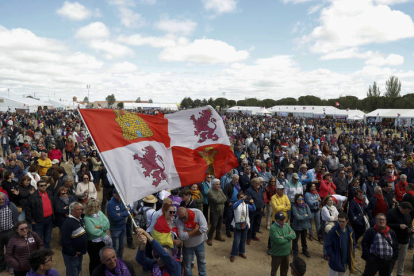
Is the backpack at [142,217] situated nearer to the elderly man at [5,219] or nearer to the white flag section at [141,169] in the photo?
the white flag section at [141,169]

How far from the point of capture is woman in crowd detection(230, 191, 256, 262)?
5.80 m

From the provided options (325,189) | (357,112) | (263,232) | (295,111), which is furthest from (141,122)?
(295,111)

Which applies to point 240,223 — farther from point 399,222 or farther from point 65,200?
point 65,200

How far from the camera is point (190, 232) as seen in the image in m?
4.52

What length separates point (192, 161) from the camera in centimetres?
495

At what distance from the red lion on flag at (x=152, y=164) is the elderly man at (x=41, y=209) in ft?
8.54

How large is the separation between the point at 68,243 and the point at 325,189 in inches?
251

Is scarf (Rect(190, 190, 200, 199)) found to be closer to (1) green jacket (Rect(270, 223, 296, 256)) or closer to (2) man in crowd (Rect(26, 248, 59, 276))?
(1) green jacket (Rect(270, 223, 296, 256))

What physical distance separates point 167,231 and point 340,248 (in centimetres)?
295

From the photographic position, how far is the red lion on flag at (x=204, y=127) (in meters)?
5.28

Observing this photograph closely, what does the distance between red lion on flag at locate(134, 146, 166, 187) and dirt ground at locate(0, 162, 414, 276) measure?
7.92ft

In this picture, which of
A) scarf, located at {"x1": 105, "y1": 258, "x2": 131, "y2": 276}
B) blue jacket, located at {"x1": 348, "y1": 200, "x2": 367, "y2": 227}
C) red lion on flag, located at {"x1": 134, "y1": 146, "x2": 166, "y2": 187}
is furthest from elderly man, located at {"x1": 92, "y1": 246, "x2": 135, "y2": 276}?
blue jacket, located at {"x1": 348, "y1": 200, "x2": 367, "y2": 227}

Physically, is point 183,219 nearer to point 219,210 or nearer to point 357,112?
point 219,210

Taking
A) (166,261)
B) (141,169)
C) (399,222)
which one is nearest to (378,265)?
(399,222)
